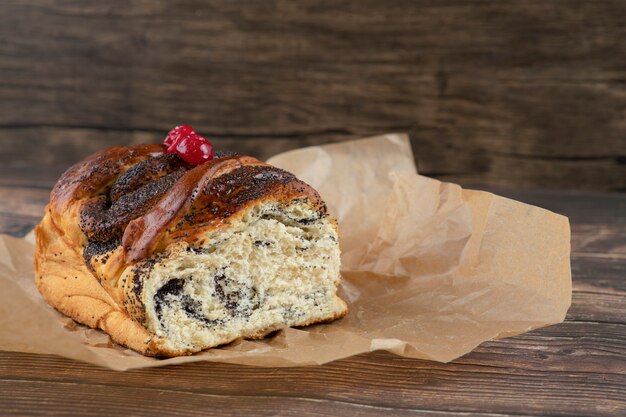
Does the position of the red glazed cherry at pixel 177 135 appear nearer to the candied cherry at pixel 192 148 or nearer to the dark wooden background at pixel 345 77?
the candied cherry at pixel 192 148

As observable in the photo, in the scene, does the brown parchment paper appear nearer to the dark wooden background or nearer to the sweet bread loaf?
the sweet bread loaf

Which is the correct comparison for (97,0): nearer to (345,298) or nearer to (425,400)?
(345,298)

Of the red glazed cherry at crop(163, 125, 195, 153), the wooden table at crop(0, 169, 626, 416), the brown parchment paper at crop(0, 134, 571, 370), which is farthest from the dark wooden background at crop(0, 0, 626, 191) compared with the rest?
the wooden table at crop(0, 169, 626, 416)

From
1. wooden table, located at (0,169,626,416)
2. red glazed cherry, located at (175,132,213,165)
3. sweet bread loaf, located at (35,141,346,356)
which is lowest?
wooden table, located at (0,169,626,416)

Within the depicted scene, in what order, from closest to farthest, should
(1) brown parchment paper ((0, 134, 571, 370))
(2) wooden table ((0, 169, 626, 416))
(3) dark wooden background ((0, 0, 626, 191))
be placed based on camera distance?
(2) wooden table ((0, 169, 626, 416))
(1) brown parchment paper ((0, 134, 571, 370))
(3) dark wooden background ((0, 0, 626, 191))

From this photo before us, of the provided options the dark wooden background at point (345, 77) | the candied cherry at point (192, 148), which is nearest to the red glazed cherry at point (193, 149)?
the candied cherry at point (192, 148)

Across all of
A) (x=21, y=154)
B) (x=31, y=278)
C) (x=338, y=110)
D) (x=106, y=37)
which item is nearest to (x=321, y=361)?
(x=31, y=278)

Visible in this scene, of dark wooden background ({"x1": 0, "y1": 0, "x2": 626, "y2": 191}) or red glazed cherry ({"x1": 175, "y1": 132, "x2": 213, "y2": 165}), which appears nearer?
red glazed cherry ({"x1": 175, "y1": 132, "x2": 213, "y2": 165})
